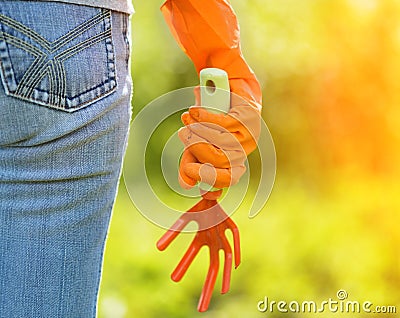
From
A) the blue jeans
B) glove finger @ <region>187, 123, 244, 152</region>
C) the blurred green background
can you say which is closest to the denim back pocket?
the blue jeans

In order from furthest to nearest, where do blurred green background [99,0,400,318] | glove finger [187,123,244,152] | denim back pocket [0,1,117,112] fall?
1. blurred green background [99,0,400,318]
2. glove finger [187,123,244,152]
3. denim back pocket [0,1,117,112]

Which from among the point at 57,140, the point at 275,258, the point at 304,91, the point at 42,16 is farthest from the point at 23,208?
the point at 304,91

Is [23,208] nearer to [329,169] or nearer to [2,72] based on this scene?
[2,72]

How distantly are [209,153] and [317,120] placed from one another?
203cm

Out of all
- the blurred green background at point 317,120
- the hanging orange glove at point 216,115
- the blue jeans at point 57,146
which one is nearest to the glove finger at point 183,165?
the hanging orange glove at point 216,115

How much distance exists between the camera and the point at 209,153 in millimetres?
1133

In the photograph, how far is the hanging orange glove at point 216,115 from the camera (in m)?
1.14

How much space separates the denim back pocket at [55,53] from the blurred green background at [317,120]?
6.48ft

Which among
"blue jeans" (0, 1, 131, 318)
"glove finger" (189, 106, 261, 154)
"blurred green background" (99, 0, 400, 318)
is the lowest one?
"blue jeans" (0, 1, 131, 318)

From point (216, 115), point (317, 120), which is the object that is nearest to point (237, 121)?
point (216, 115)

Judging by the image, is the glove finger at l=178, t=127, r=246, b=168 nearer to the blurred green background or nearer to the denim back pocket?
the denim back pocket

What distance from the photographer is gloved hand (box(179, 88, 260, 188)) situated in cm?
113

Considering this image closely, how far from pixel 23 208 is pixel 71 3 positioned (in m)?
0.25

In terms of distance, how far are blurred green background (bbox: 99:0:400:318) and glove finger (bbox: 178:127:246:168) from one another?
1.75 m
